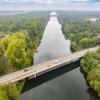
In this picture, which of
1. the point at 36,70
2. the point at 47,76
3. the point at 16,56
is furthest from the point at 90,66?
the point at 16,56

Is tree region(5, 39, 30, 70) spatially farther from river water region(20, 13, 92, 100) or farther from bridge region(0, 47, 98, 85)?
river water region(20, 13, 92, 100)

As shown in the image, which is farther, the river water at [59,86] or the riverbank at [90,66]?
the river water at [59,86]

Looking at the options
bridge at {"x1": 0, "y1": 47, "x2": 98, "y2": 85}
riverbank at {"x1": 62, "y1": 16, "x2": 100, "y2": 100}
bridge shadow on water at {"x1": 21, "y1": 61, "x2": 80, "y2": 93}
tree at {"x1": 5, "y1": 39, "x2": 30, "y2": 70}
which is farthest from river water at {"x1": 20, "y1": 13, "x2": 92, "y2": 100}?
tree at {"x1": 5, "y1": 39, "x2": 30, "y2": 70}

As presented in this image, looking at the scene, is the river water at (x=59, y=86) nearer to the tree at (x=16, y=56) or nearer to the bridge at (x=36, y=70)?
the bridge at (x=36, y=70)

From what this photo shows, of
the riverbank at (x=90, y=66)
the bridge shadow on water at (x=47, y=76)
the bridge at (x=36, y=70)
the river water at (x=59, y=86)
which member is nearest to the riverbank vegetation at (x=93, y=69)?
the riverbank at (x=90, y=66)

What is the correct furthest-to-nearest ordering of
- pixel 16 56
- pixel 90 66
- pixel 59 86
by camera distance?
pixel 16 56, pixel 90 66, pixel 59 86

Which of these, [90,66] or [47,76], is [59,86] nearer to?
[47,76]

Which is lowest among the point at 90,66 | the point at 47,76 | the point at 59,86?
the point at 59,86

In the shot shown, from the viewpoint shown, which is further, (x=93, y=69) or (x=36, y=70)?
(x=36, y=70)
